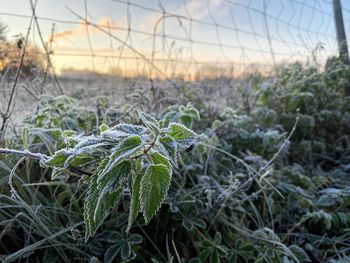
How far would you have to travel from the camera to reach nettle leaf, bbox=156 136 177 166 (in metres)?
0.77

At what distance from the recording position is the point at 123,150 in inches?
28.0

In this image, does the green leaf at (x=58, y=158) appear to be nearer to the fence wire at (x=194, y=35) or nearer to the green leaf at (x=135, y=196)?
the green leaf at (x=135, y=196)

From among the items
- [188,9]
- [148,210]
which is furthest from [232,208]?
[188,9]

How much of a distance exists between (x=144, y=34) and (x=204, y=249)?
6.60 ft

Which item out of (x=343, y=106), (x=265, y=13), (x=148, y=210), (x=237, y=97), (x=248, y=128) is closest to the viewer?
(x=148, y=210)

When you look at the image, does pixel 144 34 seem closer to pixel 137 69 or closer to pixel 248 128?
pixel 137 69

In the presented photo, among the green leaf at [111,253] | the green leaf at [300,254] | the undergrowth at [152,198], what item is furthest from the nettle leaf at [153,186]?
the green leaf at [300,254]

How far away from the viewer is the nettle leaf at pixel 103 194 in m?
0.72

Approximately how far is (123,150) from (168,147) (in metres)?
0.11

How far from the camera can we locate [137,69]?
2.91 m

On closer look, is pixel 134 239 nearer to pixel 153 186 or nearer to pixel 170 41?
pixel 153 186

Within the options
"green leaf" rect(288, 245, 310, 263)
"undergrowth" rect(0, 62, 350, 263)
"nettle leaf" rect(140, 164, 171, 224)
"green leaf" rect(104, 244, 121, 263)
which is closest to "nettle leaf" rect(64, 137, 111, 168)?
"undergrowth" rect(0, 62, 350, 263)

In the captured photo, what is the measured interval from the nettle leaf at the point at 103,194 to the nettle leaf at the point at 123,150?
0.02 m

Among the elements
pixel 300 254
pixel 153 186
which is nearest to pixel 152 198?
pixel 153 186
